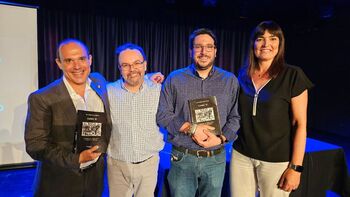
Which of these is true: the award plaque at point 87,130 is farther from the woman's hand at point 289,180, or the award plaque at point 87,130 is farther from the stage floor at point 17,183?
the stage floor at point 17,183

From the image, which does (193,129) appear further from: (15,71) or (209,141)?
(15,71)

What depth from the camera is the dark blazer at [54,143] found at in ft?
5.15

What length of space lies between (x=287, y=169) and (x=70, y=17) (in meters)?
5.36

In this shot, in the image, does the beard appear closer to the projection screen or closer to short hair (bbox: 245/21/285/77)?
short hair (bbox: 245/21/285/77)

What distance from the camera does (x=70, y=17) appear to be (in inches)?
227

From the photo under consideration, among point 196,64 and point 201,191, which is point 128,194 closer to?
point 201,191

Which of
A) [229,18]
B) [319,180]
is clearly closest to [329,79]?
[229,18]

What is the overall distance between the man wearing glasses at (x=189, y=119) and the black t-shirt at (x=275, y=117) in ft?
0.43

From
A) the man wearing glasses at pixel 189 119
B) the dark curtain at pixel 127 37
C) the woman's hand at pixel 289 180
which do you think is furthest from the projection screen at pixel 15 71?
the woman's hand at pixel 289 180

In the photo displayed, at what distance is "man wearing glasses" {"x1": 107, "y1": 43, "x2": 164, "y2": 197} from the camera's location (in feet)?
6.33

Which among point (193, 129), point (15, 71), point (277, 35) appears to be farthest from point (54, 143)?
point (15, 71)

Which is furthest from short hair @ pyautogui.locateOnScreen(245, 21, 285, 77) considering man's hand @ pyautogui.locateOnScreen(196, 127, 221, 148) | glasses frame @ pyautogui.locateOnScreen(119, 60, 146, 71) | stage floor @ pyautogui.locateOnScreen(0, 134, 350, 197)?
stage floor @ pyautogui.locateOnScreen(0, 134, 350, 197)

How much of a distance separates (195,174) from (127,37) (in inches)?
200

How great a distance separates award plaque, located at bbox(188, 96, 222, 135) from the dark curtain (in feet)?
15.4
